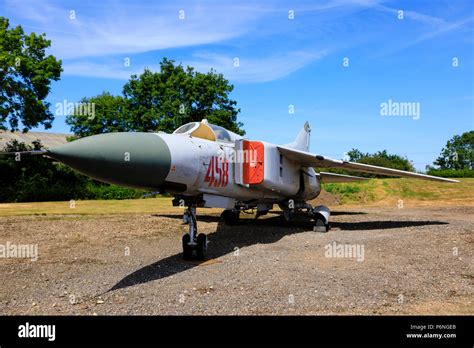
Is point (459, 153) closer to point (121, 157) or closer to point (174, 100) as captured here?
point (174, 100)

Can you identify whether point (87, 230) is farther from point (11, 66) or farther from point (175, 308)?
point (11, 66)

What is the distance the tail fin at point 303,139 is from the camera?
18.6 metres

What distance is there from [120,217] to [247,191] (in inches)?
282

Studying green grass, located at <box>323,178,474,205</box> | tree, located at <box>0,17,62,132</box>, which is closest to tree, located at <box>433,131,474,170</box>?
green grass, located at <box>323,178,474,205</box>

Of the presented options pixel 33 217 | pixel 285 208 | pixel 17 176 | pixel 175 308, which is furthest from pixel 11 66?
pixel 175 308

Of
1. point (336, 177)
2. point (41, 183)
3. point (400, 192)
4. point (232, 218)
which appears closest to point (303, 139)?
point (336, 177)

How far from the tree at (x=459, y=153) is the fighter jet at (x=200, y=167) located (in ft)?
268

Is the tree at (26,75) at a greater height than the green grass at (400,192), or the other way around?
the tree at (26,75)

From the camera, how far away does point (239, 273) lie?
25.3 ft

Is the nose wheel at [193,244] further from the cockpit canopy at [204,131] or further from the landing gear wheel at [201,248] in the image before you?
the cockpit canopy at [204,131]

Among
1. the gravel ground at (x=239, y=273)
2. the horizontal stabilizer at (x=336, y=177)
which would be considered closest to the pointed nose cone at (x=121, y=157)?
the gravel ground at (x=239, y=273)

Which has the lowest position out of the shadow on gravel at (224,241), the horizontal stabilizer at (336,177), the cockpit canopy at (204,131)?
the shadow on gravel at (224,241)

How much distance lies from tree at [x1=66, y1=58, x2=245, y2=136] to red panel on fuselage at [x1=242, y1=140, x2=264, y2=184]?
28263 millimetres

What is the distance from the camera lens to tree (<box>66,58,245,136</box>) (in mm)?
39969
